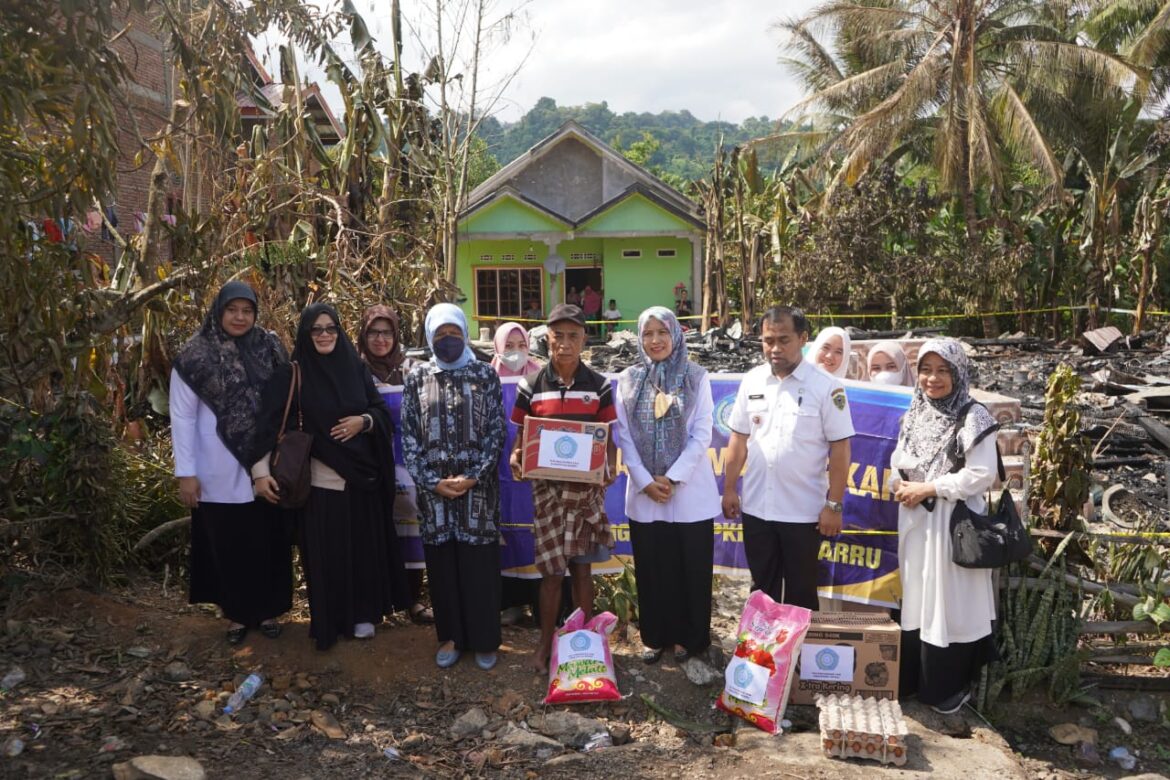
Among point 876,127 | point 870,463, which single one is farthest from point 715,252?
point 870,463

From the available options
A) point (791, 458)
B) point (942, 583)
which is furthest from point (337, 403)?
point (942, 583)

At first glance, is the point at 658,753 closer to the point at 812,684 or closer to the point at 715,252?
the point at 812,684

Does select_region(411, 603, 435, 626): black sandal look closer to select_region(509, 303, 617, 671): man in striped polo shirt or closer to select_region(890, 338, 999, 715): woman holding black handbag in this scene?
select_region(509, 303, 617, 671): man in striped polo shirt

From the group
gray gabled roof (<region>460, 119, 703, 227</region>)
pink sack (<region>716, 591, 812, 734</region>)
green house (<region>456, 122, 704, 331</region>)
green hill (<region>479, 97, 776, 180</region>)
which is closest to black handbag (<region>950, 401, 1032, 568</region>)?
pink sack (<region>716, 591, 812, 734</region>)

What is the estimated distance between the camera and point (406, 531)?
194 inches

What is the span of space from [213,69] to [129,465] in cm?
230

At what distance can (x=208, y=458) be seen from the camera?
4.30 metres

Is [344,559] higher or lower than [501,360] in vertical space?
lower

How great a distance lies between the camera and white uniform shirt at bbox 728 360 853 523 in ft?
13.5

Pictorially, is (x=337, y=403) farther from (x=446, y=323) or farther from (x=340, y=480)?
(x=446, y=323)

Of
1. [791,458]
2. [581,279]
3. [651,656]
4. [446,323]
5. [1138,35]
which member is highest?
[1138,35]

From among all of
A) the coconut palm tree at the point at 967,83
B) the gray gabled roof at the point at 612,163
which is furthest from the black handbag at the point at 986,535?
the gray gabled roof at the point at 612,163

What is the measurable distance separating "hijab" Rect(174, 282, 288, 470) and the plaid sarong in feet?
4.22

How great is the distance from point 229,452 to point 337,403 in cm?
55
